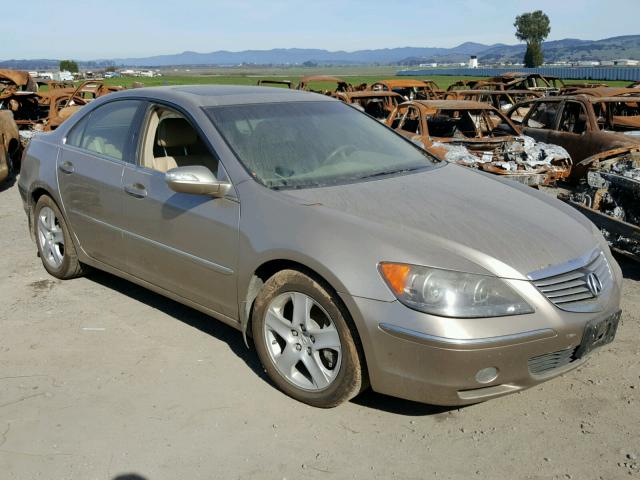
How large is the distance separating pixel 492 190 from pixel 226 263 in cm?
164

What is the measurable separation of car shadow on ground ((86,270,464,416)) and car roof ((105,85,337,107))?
1.50 metres

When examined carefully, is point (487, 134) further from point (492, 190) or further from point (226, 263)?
point (226, 263)

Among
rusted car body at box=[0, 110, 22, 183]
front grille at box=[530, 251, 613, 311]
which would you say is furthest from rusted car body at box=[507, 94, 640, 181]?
rusted car body at box=[0, 110, 22, 183]

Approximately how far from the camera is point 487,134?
10.8 metres

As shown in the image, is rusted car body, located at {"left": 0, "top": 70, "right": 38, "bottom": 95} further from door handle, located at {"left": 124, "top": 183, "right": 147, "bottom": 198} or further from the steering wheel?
the steering wheel

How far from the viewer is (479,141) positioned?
9.80 m

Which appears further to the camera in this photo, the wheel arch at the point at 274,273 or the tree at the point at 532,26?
the tree at the point at 532,26

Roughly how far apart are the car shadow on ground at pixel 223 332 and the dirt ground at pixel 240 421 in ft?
0.05

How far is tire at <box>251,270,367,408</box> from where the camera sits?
323cm

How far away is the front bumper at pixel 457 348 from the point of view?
292 centimetres

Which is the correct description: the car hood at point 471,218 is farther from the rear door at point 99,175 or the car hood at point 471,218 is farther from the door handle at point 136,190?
the rear door at point 99,175

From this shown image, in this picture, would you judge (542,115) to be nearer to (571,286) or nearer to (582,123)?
(582,123)

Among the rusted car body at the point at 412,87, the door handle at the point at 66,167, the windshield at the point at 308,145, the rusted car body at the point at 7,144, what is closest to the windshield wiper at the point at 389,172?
the windshield at the point at 308,145

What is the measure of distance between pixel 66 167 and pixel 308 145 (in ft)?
6.67
